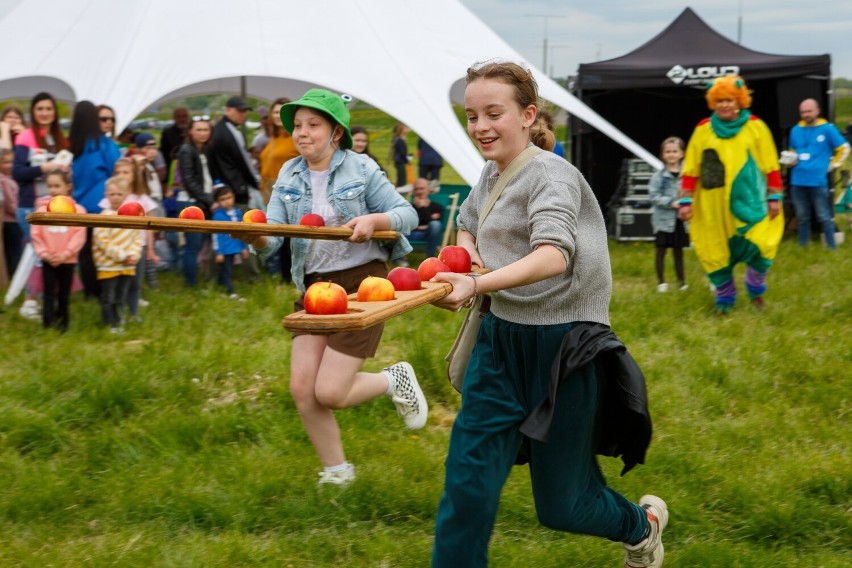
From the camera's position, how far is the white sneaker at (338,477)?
450 cm

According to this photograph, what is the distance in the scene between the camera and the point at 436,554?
3.15m

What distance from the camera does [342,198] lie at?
437cm

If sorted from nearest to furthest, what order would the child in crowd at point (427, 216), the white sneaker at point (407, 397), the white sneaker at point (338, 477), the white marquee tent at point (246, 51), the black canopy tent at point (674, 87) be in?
the white sneaker at point (338, 477) < the white sneaker at point (407, 397) < the white marquee tent at point (246, 51) < the child in crowd at point (427, 216) < the black canopy tent at point (674, 87)

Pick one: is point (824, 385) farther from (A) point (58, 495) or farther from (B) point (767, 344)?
(A) point (58, 495)

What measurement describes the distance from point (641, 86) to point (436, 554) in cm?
1170

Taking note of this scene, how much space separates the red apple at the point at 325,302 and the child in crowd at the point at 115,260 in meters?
5.71

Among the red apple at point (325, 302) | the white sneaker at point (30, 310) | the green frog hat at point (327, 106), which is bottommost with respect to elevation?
the white sneaker at point (30, 310)

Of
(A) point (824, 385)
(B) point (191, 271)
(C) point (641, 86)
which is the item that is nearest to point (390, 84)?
(B) point (191, 271)

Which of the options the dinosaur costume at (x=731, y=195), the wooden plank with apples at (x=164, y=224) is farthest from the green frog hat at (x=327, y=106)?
the dinosaur costume at (x=731, y=195)

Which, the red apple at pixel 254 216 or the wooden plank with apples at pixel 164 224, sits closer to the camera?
the wooden plank with apples at pixel 164 224

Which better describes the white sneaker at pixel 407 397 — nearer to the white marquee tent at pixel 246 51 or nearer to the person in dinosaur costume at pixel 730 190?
the person in dinosaur costume at pixel 730 190

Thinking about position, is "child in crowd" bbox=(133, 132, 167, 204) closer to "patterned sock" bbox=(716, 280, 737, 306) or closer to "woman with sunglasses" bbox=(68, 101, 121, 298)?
"woman with sunglasses" bbox=(68, 101, 121, 298)

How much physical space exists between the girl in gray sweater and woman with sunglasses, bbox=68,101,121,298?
620 centimetres

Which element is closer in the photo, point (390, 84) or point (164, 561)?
point (164, 561)
